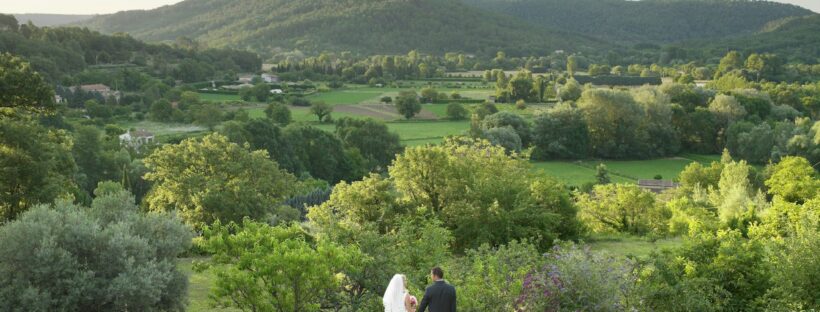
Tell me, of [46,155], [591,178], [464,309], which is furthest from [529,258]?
[591,178]

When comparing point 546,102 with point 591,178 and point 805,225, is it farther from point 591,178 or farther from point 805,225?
point 805,225

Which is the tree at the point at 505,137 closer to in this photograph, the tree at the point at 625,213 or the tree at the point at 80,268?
the tree at the point at 625,213

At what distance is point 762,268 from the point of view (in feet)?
45.0

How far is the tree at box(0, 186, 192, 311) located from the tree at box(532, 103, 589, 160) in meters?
57.4

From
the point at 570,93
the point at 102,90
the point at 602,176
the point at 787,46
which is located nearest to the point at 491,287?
the point at 602,176

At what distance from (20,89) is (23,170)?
3730 mm

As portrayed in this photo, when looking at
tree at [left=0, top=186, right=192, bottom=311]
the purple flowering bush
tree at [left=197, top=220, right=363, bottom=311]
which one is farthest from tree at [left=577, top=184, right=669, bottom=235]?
tree at [left=0, top=186, right=192, bottom=311]

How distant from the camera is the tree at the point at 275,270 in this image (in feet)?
37.6

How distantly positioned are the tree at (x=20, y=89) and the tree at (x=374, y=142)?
41.7 metres

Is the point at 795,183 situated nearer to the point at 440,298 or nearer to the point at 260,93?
the point at 440,298

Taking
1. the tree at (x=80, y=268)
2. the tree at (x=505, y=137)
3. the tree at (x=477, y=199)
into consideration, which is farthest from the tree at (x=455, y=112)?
the tree at (x=80, y=268)

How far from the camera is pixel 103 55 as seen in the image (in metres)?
119

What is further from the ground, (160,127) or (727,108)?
(727,108)

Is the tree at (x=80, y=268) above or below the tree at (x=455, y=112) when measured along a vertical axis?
above
